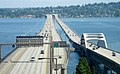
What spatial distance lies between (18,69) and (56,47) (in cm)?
3250

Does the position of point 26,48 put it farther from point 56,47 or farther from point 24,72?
point 24,72

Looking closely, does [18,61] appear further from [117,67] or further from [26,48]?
[26,48]

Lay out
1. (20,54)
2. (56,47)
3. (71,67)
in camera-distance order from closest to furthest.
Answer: (71,67), (20,54), (56,47)

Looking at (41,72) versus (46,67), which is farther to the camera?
(46,67)

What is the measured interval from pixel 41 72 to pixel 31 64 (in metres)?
10.1

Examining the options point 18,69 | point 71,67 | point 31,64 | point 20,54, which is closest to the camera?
point 18,69

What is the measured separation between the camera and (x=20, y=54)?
8081 cm

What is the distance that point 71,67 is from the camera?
73125 mm

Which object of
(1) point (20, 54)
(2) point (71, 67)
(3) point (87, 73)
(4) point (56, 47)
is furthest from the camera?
(4) point (56, 47)

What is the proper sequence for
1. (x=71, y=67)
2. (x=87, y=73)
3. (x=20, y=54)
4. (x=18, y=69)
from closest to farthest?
1. (x=87, y=73)
2. (x=18, y=69)
3. (x=71, y=67)
4. (x=20, y=54)

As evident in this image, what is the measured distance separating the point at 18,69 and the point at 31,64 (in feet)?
21.0

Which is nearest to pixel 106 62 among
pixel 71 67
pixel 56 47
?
pixel 71 67

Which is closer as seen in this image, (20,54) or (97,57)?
(97,57)

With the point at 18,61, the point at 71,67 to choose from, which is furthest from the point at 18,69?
the point at 71,67
